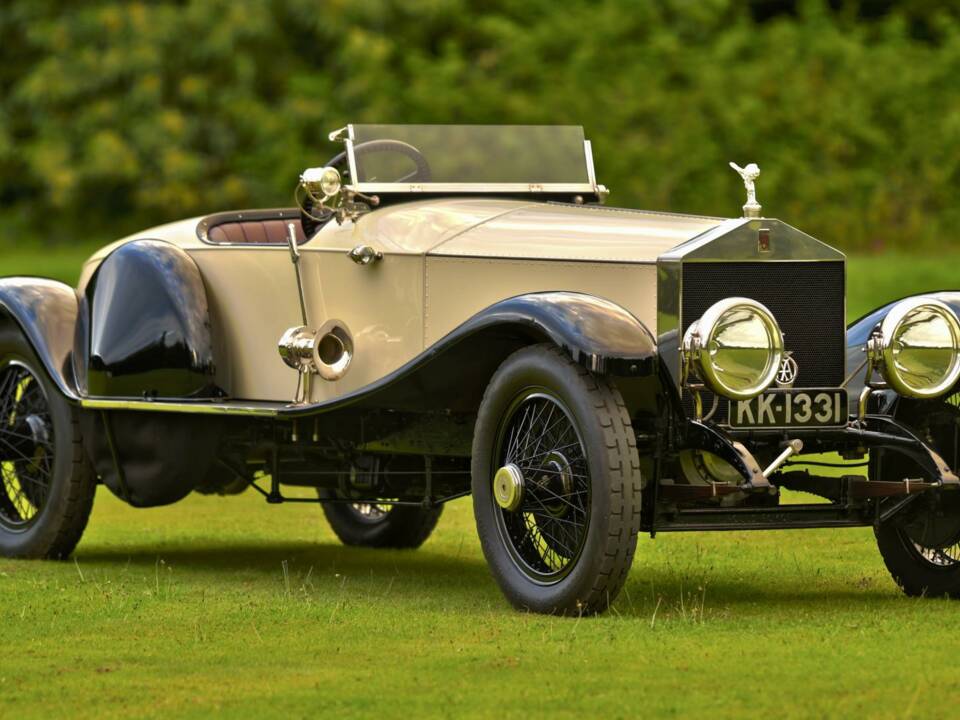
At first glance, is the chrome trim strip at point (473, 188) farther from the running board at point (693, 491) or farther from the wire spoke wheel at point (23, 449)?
the running board at point (693, 491)

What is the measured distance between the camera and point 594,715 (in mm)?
4961

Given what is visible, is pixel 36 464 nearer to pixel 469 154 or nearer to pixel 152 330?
pixel 152 330

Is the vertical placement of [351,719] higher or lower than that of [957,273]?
higher

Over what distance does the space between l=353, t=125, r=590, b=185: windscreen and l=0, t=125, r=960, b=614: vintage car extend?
0.04 ft

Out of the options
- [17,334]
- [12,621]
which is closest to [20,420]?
[17,334]

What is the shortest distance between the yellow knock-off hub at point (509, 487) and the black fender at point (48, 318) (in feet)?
8.62

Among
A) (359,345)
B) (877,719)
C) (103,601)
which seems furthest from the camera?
(359,345)

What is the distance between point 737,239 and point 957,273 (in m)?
15.8

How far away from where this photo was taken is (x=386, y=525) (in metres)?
9.60

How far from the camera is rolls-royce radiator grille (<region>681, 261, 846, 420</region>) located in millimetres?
7039

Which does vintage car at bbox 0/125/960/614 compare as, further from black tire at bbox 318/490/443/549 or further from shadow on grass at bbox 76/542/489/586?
shadow on grass at bbox 76/542/489/586

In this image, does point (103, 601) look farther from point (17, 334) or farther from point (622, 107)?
point (622, 107)

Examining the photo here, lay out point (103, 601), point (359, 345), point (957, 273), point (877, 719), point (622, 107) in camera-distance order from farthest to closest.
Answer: point (622, 107)
point (957, 273)
point (359, 345)
point (103, 601)
point (877, 719)

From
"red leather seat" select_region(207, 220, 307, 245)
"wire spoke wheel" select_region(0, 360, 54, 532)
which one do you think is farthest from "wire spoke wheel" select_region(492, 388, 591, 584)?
"wire spoke wheel" select_region(0, 360, 54, 532)
